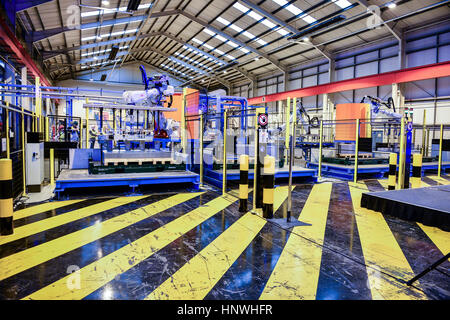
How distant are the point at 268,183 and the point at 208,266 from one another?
202 cm

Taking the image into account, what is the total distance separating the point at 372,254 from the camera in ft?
11.5

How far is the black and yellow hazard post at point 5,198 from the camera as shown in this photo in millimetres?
3905

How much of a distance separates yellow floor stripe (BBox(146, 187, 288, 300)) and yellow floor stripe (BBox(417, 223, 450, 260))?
232cm

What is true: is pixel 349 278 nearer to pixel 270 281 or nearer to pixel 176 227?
pixel 270 281

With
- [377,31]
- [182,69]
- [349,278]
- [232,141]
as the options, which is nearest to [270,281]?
[349,278]

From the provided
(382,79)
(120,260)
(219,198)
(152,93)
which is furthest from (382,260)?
(382,79)

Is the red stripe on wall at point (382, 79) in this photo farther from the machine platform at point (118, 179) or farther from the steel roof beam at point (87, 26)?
the steel roof beam at point (87, 26)

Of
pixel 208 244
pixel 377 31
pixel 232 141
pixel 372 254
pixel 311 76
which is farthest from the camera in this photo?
pixel 311 76

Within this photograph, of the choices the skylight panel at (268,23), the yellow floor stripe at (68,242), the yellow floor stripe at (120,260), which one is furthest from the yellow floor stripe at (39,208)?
→ the skylight panel at (268,23)

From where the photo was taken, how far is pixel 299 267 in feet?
10.3

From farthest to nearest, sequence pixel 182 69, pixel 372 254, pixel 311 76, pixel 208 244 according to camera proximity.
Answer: pixel 182 69 → pixel 311 76 → pixel 208 244 → pixel 372 254

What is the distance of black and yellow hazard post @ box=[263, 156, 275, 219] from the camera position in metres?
4.71

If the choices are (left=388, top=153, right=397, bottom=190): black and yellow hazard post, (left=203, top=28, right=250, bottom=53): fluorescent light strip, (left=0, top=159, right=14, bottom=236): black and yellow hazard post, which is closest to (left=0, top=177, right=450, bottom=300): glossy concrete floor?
(left=0, top=159, right=14, bottom=236): black and yellow hazard post

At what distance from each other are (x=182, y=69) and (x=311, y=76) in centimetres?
1529
